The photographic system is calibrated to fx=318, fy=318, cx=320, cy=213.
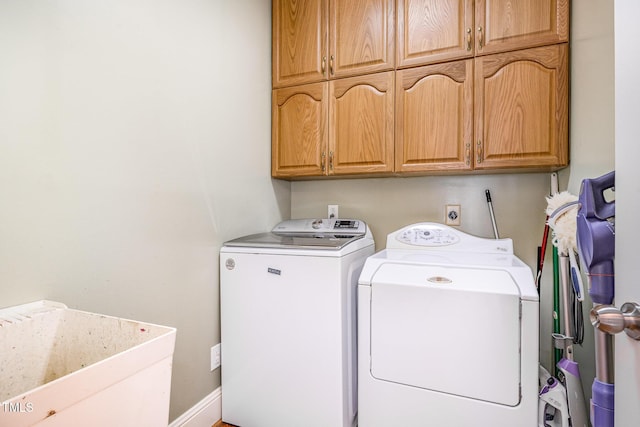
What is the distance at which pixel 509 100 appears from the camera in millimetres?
1701

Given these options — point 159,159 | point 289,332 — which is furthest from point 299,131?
point 289,332

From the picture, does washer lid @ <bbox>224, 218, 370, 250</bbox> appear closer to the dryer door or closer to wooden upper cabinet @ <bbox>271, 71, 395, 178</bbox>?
wooden upper cabinet @ <bbox>271, 71, 395, 178</bbox>

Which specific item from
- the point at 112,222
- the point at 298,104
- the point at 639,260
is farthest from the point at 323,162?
the point at 639,260

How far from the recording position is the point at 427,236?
6.22ft

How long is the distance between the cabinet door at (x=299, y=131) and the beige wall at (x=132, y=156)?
8.4 inches

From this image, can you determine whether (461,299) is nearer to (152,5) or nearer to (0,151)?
(0,151)

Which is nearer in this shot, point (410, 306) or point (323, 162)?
point (410, 306)

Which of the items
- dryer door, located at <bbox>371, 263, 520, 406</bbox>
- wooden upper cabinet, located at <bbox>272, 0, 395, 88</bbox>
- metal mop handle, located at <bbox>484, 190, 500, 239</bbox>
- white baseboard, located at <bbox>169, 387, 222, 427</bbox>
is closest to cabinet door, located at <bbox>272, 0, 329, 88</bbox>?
wooden upper cabinet, located at <bbox>272, 0, 395, 88</bbox>

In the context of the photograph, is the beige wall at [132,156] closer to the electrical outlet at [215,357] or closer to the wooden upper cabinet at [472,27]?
the electrical outlet at [215,357]

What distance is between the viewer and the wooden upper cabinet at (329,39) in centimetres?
196

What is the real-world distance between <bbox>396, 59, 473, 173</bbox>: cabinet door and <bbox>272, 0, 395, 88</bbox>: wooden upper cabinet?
0.22m

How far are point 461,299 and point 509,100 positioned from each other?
111cm

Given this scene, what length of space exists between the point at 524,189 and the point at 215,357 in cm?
210

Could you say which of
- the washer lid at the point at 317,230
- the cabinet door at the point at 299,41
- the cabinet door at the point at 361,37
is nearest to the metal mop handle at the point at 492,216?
the washer lid at the point at 317,230
